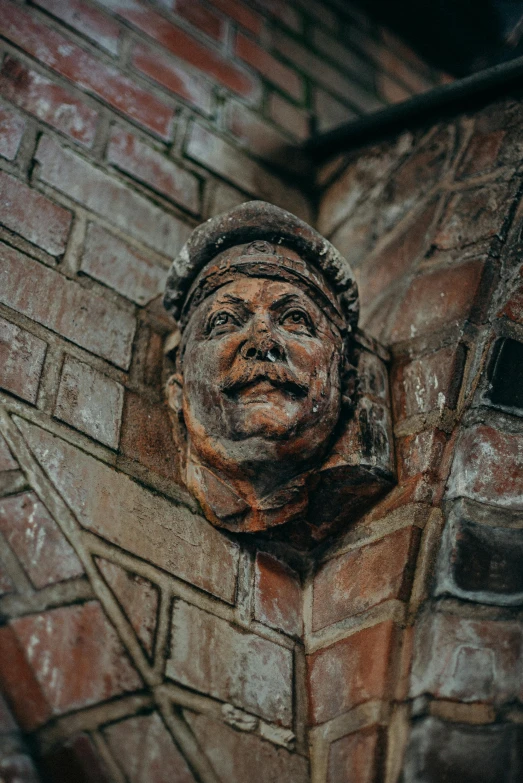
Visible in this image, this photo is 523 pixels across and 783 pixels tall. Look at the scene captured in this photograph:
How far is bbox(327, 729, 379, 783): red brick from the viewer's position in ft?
5.74

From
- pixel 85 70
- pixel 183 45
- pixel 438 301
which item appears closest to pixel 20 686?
pixel 438 301

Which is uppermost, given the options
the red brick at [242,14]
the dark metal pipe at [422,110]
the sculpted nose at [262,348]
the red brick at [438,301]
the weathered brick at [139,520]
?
the red brick at [242,14]

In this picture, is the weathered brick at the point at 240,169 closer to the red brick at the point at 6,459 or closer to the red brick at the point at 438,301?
the red brick at the point at 438,301

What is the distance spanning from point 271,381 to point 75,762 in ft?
2.65

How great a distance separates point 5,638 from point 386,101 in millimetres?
2574

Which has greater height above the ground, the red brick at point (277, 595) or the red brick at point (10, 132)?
the red brick at point (10, 132)

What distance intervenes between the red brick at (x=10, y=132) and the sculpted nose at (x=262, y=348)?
831mm

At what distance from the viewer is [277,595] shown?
2092 mm

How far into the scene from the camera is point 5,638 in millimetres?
1635

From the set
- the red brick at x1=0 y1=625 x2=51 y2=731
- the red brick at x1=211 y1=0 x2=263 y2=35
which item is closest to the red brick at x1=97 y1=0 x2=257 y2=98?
the red brick at x1=211 y1=0 x2=263 y2=35

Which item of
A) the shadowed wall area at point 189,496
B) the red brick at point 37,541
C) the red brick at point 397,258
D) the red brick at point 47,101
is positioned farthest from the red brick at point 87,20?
the red brick at point 37,541

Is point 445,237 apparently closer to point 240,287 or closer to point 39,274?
point 240,287

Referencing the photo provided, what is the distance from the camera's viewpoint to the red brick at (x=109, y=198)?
2.44 m

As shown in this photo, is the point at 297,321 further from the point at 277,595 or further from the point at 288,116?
the point at 288,116
